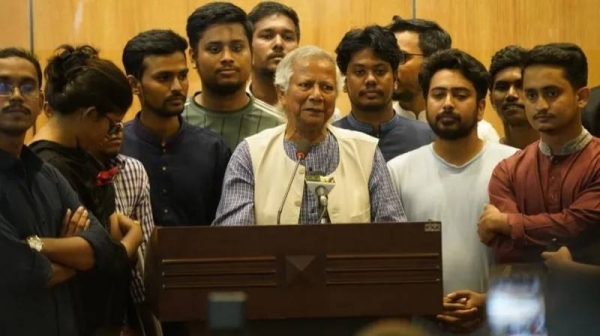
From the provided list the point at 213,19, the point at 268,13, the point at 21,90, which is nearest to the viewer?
the point at 21,90

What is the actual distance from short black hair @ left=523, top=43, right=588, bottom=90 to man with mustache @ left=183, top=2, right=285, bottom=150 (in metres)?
0.90

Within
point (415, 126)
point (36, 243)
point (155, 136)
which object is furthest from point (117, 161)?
point (415, 126)

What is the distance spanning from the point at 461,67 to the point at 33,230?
4.84ft

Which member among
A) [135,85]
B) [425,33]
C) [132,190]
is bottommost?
[132,190]

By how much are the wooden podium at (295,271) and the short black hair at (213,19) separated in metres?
1.37

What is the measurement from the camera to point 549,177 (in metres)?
3.37

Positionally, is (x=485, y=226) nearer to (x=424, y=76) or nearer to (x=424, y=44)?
(x=424, y=76)

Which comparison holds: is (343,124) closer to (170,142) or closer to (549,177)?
(170,142)

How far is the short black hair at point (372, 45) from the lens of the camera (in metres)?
3.99

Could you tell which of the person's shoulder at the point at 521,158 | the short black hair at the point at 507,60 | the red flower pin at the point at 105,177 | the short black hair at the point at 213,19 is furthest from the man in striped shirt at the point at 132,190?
the short black hair at the point at 507,60

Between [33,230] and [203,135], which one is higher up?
[203,135]

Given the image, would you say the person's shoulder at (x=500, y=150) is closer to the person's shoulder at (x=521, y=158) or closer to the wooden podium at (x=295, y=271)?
the person's shoulder at (x=521, y=158)

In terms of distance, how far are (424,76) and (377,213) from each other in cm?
61

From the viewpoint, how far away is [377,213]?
3.42 m
